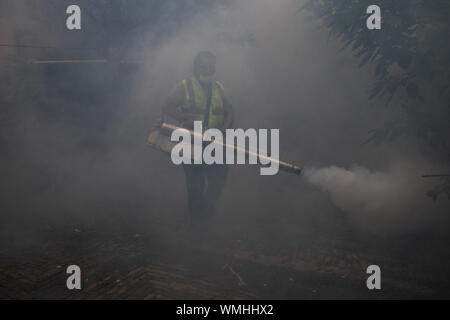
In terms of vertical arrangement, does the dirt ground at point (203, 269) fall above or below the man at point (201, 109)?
Result: below

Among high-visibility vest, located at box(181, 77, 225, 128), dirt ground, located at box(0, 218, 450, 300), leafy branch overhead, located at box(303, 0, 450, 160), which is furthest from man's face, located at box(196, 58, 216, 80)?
dirt ground, located at box(0, 218, 450, 300)

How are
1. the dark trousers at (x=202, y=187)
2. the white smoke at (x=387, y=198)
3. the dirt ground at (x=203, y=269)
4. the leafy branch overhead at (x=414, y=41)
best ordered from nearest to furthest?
the dirt ground at (x=203, y=269), the leafy branch overhead at (x=414, y=41), the dark trousers at (x=202, y=187), the white smoke at (x=387, y=198)

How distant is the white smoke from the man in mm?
1380

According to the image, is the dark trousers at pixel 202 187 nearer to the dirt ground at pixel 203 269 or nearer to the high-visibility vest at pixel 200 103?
the dirt ground at pixel 203 269

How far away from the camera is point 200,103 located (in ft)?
17.1

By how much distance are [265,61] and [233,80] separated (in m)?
0.82

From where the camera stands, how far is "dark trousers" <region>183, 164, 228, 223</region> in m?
5.39

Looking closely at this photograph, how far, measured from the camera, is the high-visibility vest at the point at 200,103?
17.1 feet

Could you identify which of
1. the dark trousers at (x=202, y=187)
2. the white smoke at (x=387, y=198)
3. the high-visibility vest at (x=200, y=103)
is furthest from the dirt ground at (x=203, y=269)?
the high-visibility vest at (x=200, y=103)

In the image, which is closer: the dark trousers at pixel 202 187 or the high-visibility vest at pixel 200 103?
the high-visibility vest at pixel 200 103

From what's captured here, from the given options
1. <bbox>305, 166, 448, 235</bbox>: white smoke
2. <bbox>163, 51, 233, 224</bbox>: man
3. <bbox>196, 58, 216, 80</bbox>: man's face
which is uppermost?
<bbox>196, 58, 216, 80</bbox>: man's face

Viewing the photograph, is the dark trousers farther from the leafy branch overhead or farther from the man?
the leafy branch overhead

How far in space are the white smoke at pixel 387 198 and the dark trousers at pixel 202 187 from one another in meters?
1.28

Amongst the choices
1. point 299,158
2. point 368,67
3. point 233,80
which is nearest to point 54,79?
point 233,80
